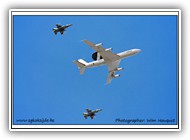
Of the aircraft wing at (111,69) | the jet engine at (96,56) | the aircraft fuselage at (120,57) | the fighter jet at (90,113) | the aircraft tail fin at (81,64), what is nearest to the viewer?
the fighter jet at (90,113)

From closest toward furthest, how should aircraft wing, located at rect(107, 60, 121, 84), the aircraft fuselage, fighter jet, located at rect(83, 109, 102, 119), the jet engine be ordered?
fighter jet, located at rect(83, 109, 102, 119) < the aircraft fuselage < aircraft wing, located at rect(107, 60, 121, 84) < the jet engine

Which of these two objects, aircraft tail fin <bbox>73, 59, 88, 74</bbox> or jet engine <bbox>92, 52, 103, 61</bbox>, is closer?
aircraft tail fin <bbox>73, 59, 88, 74</bbox>

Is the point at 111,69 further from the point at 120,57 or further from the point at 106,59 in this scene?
the point at 106,59

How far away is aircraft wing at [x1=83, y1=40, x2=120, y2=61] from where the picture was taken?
18.7m

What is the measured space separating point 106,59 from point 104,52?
28.5 inches

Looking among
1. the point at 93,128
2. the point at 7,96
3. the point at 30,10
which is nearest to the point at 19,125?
the point at 7,96

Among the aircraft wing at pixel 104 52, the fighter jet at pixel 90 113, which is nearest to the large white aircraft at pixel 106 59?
the aircraft wing at pixel 104 52

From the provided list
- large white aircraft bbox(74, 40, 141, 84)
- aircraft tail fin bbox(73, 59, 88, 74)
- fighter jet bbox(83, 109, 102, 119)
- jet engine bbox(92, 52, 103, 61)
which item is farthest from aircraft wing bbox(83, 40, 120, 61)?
fighter jet bbox(83, 109, 102, 119)

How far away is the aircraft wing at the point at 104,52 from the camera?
18700 mm

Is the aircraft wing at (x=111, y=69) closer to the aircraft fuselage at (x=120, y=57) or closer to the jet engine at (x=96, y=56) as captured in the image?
the aircraft fuselage at (x=120, y=57)

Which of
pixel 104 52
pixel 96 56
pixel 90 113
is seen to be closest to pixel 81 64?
pixel 96 56

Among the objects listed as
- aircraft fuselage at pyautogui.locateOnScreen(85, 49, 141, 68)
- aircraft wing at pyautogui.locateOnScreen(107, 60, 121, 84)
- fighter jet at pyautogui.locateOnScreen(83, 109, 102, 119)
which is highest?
aircraft fuselage at pyautogui.locateOnScreen(85, 49, 141, 68)

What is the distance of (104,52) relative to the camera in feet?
65.7

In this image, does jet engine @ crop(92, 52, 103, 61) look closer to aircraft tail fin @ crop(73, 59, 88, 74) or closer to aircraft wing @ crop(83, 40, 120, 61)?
aircraft wing @ crop(83, 40, 120, 61)
